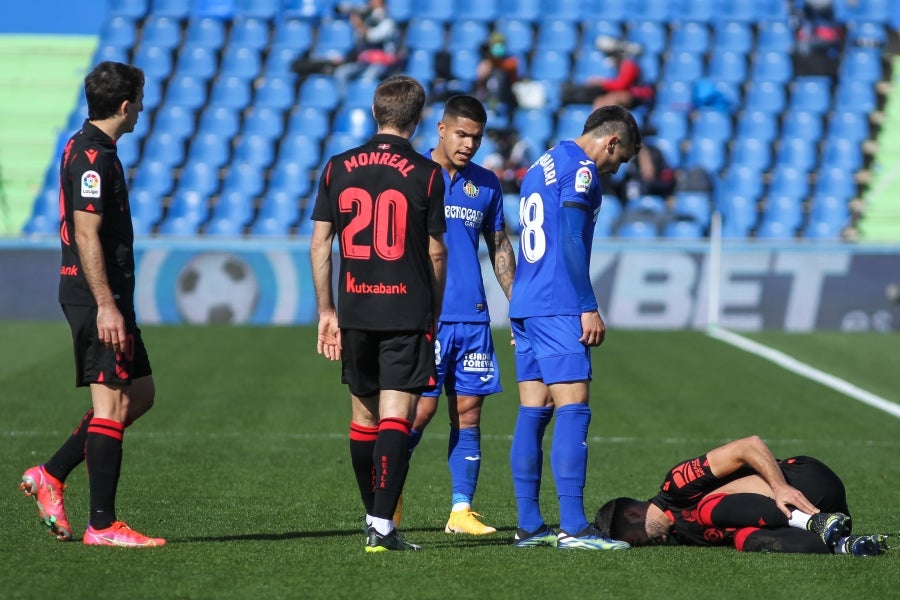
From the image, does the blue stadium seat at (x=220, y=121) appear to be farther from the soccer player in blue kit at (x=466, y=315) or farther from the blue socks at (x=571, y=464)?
→ the blue socks at (x=571, y=464)

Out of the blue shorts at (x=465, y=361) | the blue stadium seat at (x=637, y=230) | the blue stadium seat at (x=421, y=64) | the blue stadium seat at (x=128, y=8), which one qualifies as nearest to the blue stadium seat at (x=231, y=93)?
the blue stadium seat at (x=128, y=8)

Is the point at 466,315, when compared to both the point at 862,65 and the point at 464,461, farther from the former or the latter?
the point at 862,65

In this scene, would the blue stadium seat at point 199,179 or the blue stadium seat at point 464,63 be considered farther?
the blue stadium seat at point 464,63

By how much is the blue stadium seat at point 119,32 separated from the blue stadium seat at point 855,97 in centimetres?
1303

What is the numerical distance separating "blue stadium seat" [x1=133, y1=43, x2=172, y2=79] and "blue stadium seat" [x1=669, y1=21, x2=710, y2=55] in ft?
30.5

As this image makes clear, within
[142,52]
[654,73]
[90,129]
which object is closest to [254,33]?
[142,52]

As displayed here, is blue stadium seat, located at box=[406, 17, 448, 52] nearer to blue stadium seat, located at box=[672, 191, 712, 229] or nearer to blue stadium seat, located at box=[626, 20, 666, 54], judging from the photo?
blue stadium seat, located at box=[626, 20, 666, 54]

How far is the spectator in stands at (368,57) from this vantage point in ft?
79.7

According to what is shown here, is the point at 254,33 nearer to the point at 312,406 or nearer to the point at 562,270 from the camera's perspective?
the point at 312,406

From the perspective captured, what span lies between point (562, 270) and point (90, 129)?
7.02 ft

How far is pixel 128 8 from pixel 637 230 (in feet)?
38.4

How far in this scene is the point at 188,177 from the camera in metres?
23.1

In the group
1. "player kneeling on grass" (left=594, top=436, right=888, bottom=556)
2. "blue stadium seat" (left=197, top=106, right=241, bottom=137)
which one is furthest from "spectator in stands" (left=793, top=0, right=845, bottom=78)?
"player kneeling on grass" (left=594, top=436, right=888, bottom=556)

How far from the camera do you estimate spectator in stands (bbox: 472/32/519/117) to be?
76.0 feet
